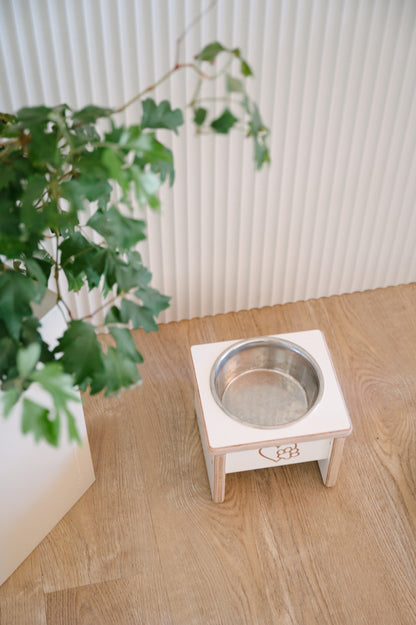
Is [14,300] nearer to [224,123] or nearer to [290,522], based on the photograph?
[224,123]

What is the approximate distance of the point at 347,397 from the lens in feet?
6.41

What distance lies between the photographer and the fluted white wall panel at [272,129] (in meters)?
1.48

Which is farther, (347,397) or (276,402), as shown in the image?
(347,397)

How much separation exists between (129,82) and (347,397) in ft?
3.46

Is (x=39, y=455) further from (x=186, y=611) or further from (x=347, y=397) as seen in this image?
(x=347, y=397)

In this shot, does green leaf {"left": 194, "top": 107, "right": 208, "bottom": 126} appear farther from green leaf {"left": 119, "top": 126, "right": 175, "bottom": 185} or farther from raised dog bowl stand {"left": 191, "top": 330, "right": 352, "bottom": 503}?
raised dog bowl stand {"left": 191, "top": 330, "right": 352, "bottom": 503}

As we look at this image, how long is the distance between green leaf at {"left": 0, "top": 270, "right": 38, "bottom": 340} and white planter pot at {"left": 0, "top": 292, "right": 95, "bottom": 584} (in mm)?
257

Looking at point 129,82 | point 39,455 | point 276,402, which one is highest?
point 129,82

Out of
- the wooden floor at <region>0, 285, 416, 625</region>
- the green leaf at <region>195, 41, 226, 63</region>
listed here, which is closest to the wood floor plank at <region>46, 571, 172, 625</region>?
the wooden floor at <region>0, 285, 416, 625</region>

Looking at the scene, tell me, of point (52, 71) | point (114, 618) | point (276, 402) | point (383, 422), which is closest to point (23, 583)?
point (114, 618)

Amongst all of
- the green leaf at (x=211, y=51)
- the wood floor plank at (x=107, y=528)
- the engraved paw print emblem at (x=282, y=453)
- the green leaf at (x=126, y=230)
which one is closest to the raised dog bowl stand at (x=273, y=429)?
the engraved paw print emblem at (x=282, y=453)

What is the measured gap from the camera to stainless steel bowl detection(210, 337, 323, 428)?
1730 mm

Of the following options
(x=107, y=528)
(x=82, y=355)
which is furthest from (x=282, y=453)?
(x=82, y=355)

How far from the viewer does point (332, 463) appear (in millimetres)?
1669
